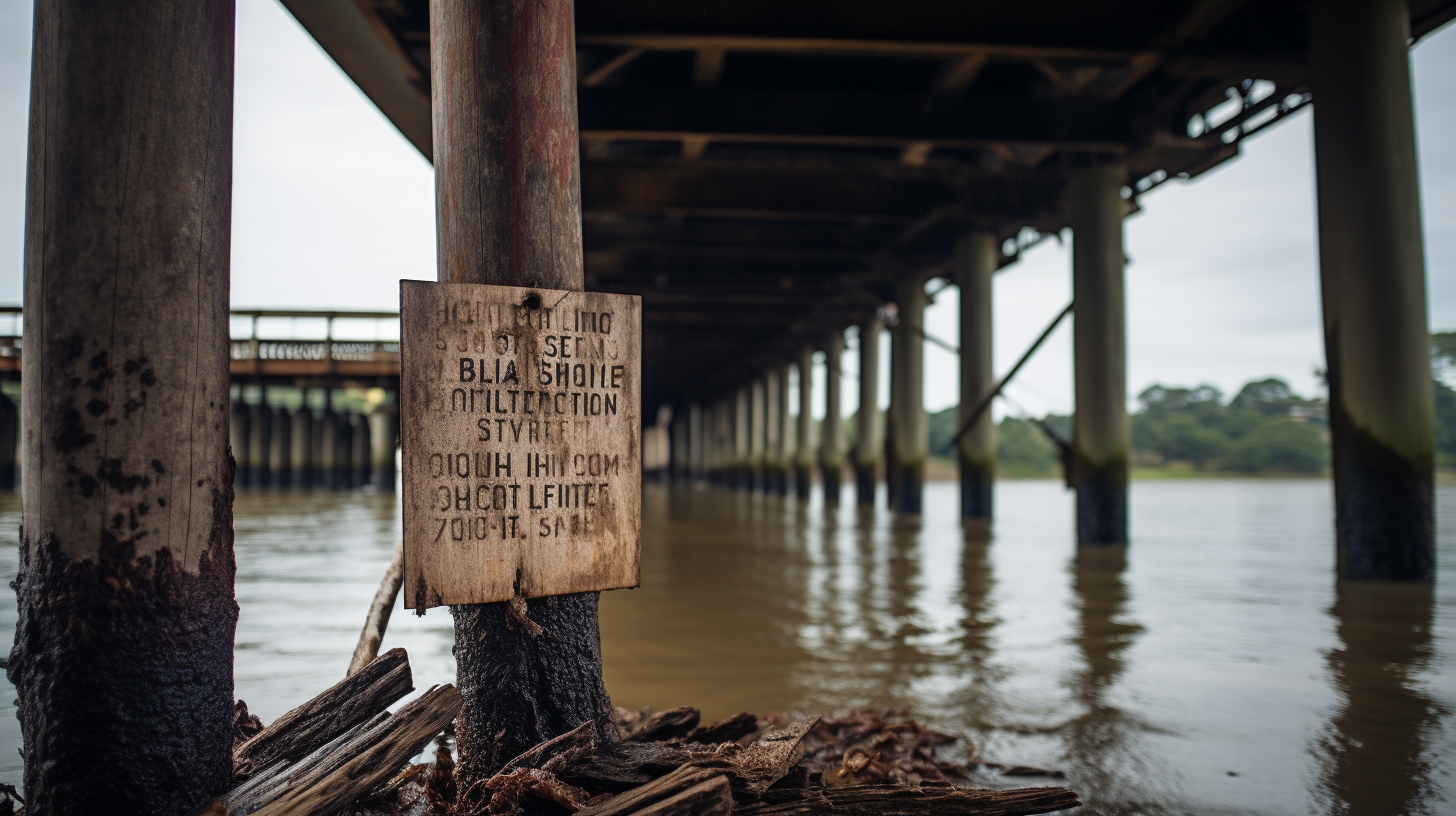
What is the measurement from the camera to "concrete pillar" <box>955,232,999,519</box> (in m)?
16.9

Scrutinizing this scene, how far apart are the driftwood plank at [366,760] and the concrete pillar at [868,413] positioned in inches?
924

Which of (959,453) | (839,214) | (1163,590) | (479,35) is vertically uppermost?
(839,214)

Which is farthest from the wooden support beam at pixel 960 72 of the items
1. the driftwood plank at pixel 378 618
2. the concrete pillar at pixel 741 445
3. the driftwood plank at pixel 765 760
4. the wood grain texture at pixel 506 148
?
the concrete pillar at pixel 741 445

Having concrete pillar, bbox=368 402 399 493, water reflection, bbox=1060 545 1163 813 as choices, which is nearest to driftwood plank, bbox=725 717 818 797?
water reflection, bbox=1060 545 1163 813

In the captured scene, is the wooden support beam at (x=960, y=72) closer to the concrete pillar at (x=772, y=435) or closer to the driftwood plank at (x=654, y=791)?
the driftwood plank at (x=654, y=791)

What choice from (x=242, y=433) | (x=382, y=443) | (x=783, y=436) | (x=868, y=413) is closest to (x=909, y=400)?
(x=868, y=413)

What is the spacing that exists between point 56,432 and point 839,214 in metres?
13.9

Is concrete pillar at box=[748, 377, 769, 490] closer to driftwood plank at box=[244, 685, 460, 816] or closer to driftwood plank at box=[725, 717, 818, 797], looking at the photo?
driftwood plank at box=[725, 717, 818, 797]

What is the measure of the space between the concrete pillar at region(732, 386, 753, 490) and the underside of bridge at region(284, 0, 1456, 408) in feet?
78.5

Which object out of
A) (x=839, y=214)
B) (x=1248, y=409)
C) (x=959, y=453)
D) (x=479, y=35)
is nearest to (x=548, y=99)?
(x=479, y=35)

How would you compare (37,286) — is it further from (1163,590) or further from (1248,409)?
(1248,409)

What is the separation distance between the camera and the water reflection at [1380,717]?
10.0 ft

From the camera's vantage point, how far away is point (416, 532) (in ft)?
8.13

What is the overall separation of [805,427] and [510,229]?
29591mm
